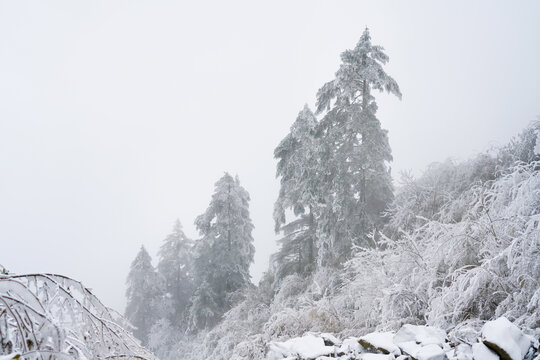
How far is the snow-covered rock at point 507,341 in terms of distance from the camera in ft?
8.26

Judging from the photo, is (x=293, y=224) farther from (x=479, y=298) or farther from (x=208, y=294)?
(x=479, y=298)

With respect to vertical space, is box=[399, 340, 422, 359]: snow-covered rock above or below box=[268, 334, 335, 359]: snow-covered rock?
below

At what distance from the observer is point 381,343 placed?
329 centimetres

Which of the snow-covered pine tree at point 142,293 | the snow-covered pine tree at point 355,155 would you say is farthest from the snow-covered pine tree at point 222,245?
the snow-covered pine tree at point 355,155

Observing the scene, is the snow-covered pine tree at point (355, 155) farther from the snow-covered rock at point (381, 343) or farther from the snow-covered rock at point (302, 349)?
the snow-covered rock at point (381, 343)

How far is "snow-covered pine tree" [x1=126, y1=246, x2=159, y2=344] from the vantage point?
90.9 ft

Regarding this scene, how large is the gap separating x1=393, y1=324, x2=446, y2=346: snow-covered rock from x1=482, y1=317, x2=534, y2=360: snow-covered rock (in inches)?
21.4

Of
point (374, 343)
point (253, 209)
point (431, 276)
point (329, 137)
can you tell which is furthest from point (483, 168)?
point (253, 209)

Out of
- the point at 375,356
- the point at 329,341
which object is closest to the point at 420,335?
the point at 375,356

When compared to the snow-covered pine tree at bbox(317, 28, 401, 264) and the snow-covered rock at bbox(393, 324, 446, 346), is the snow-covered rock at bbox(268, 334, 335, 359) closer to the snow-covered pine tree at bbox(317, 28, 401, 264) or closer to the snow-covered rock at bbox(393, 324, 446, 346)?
the snow-covered rock at bbox(393, 324, 446, 346)

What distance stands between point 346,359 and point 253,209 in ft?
599

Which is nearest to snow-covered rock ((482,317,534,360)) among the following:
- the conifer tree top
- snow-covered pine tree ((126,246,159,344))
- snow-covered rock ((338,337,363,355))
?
snow-covered rock ((338,337,363,355))

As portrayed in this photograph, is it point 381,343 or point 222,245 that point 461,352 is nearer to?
point 381,343

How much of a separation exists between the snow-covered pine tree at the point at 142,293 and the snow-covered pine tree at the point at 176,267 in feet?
4.69
